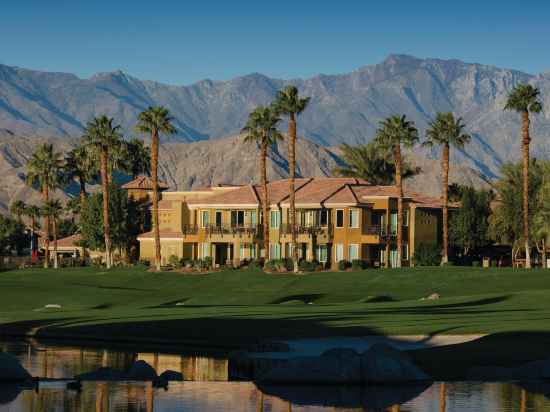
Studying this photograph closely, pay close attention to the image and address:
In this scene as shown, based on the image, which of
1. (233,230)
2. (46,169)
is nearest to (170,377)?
(233,230)

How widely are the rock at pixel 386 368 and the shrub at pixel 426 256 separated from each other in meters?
72.8

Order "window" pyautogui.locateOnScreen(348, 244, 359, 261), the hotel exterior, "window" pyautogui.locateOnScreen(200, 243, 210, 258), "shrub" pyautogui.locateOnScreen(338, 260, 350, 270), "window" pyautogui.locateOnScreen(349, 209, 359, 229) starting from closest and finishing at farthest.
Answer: "shrub" pyautogui.locateOnScreen(338, 260, 350, 270), "window" pyautogui.locateOnScreen(348, 244, 359, 261), "window" pyautogui.locateOnScreen(349, 209, 359, 229), the hotel exterior, "window" pyautogui.locateOnScreen(200, 243, 210, 258)

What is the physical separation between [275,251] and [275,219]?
2.75m

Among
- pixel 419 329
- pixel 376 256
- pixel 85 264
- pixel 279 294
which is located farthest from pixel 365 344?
pixel 85 264

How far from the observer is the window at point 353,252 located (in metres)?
103

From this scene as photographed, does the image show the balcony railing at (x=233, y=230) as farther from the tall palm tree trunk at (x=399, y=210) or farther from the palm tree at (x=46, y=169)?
the palm tree at (x=46, y=169)

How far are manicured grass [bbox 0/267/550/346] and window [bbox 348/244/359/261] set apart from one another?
437 inches

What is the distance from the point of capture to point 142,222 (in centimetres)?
12975

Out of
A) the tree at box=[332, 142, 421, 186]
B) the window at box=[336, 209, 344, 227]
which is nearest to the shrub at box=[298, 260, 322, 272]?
the window at box=[336, 209, 344, 227]

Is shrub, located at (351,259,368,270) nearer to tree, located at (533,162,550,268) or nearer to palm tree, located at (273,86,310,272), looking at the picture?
palm tree, located at (273,86,310,272)

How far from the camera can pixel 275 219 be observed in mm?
107125

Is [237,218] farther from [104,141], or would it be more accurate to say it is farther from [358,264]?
[104,141]

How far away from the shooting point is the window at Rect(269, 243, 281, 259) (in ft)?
348

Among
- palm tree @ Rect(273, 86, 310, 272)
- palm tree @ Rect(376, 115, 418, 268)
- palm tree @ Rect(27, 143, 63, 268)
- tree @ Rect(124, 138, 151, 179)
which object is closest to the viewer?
palm tree @ Rect(273, 86, 310, 272)
